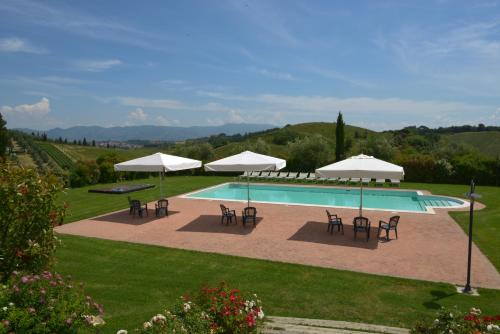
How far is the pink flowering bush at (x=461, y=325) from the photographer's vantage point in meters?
3.75

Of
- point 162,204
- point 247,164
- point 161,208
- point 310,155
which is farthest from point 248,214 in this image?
point 310,155

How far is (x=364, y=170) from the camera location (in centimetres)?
1015

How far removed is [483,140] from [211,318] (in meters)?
87.9

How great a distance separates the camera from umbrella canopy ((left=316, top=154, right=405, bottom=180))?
33.2ft

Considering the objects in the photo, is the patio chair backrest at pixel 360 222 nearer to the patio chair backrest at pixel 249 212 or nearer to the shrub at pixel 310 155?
the patio chair backrest at pixel 249 212

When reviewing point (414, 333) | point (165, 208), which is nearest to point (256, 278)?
point (414, 333)

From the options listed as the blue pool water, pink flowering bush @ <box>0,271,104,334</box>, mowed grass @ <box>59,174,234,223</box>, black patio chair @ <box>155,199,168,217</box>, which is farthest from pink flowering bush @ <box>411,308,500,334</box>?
the blue pool water

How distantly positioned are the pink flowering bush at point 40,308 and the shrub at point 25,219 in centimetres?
82

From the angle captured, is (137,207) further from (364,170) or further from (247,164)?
(364,170)

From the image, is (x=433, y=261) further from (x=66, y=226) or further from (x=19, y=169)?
(x=66, y=226)

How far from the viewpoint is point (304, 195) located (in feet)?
64.2

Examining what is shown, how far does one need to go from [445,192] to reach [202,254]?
15149 millimetres

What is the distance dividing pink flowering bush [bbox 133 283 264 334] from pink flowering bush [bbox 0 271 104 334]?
0.76 metres

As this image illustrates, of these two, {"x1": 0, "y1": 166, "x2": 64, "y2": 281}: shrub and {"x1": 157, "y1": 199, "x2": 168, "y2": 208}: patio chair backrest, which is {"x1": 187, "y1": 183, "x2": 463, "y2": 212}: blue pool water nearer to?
{"x1": 157, "y1": 199, "x2": 168, "y2": 208}: patio chair backrest
